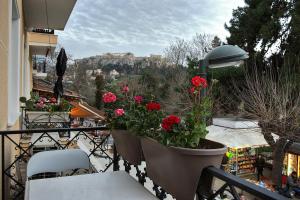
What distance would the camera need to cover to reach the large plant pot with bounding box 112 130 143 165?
1.88 meters

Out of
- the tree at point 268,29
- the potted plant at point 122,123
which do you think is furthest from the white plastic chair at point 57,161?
the tree at point 268,29

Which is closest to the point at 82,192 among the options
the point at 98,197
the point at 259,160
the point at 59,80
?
the point at 98,197

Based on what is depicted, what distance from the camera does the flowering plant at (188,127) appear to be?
135 cm

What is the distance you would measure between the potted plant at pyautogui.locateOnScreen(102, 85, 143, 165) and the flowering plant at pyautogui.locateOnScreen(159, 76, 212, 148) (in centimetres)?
47

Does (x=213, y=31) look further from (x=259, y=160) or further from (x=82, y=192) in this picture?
(x=82, y=192)

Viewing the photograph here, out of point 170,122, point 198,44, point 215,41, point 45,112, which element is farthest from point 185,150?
point 198,44

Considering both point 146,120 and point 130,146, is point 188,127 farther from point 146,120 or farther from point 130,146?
point 130,146

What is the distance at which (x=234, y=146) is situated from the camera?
31.5 feet

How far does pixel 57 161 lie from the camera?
2.25 meters

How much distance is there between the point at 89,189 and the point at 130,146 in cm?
41

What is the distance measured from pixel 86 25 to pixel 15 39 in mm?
20195

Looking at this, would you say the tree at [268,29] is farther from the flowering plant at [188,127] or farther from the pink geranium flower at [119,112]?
the flowering plant at [188,127]

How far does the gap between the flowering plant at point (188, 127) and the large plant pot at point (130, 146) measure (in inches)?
19.0

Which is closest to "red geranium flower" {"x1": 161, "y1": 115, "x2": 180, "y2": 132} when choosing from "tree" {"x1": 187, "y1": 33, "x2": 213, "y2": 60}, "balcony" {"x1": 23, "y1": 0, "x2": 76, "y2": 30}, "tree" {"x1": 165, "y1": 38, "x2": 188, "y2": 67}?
"balcony" {"x1": 23, "y1": 0, "x2": 76, "y2": 30}
